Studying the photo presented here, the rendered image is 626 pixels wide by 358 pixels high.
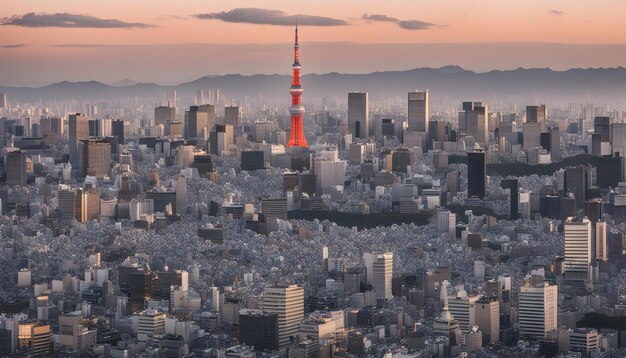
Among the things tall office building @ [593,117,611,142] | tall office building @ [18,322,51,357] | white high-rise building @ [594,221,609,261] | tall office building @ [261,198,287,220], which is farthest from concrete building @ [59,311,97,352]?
tall office building @ [593,117,611,142]

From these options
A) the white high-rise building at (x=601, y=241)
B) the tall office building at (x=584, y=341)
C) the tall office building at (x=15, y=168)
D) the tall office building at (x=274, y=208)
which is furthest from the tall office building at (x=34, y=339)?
the tall office building at (x=15, y=168)

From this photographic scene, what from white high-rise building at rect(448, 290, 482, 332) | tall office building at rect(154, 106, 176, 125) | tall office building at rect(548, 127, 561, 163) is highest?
tall office building at rect(154, 106, 176, 125)

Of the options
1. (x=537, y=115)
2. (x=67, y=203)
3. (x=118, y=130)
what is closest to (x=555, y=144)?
(x=537, y=115)

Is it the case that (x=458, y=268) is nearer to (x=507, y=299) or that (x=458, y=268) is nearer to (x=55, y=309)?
(x=507, y=299)

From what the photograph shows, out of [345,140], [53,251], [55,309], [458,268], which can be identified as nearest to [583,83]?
[345,140]

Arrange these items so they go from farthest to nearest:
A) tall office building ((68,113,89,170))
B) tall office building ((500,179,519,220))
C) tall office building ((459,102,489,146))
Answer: tall office building ((459,102,489,146)) < tall office building ((68,113,89,170)) < tall office building ((500,179,519,220))

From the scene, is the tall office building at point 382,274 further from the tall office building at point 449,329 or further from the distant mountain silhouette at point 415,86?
the distant mountain silhouette at point 415,86

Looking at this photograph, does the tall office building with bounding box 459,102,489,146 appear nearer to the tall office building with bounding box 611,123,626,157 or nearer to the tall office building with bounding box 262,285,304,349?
the tall office building with bounding box 611,123,626,157
